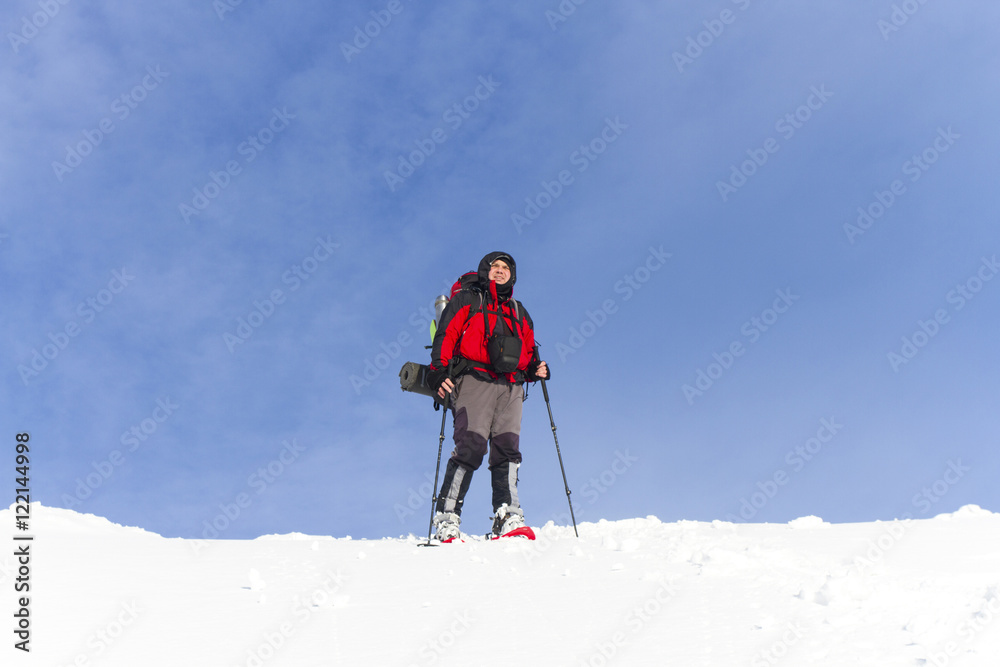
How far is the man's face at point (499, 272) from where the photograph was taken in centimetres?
896

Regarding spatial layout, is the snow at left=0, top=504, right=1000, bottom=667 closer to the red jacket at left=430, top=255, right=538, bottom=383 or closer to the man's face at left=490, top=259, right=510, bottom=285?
the red jacket at left=430, top=255, right=538, bottom=383

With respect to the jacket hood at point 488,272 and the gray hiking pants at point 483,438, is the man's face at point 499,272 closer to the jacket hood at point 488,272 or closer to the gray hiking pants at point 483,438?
the jacket hood at point 488,272

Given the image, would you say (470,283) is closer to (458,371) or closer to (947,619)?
(458,371)

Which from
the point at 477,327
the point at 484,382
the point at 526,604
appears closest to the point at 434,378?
the point at 484,382

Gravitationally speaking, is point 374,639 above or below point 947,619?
above

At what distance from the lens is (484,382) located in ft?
28.5

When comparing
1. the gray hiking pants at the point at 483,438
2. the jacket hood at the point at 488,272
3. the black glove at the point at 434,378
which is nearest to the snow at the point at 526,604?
the gray hiking pants at the point at 483,438

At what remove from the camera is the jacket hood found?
8.95 m

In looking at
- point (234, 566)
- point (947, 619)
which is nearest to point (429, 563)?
point (234, 566)

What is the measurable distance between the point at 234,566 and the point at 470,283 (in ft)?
14.1

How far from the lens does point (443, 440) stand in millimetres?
8758

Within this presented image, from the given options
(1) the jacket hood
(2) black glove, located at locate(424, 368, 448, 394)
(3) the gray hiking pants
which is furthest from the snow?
(1) the jacket hood

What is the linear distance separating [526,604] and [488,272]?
4738 millimetres

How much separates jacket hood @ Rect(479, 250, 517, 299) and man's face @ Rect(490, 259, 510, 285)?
0.04 meters
